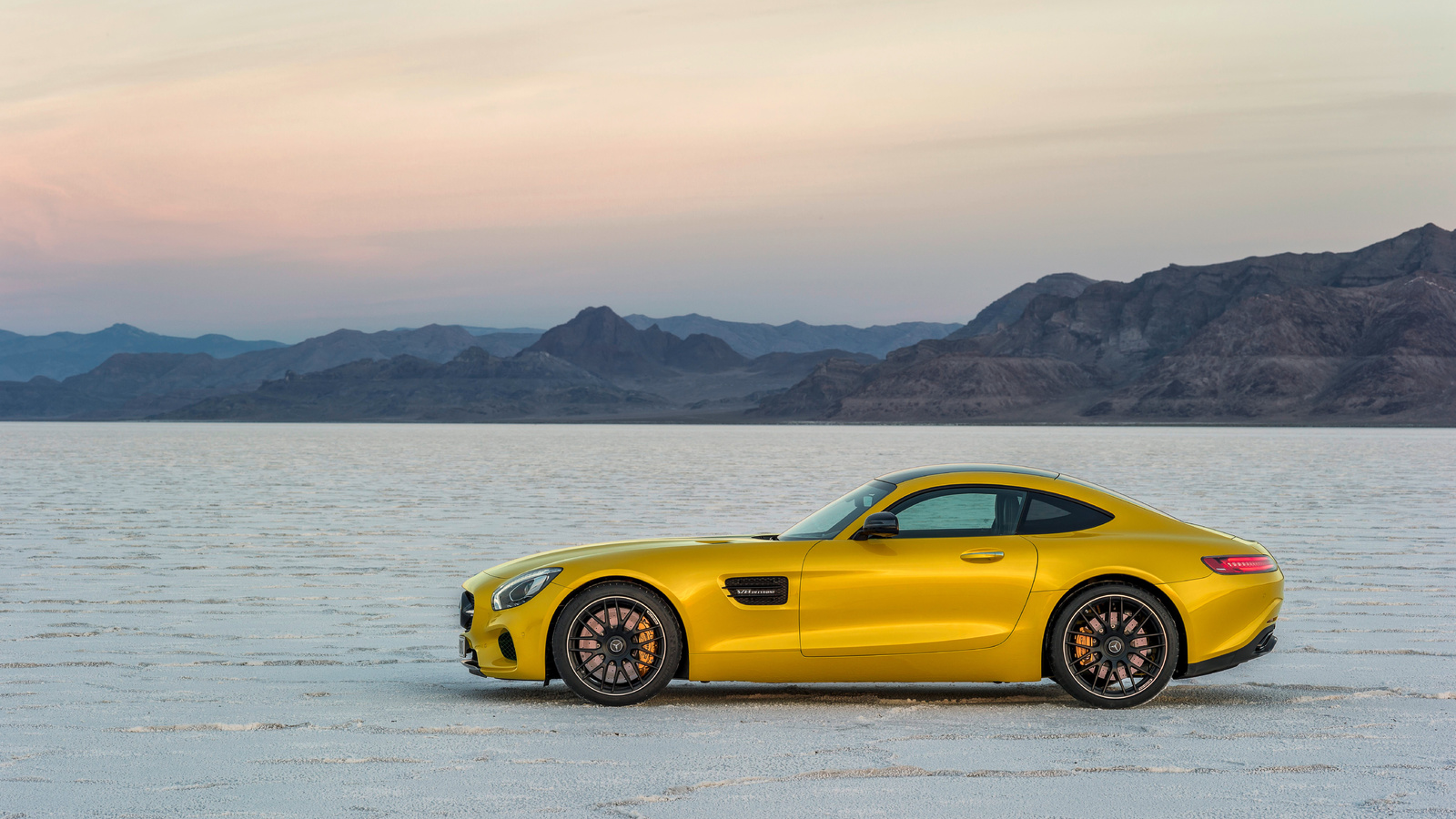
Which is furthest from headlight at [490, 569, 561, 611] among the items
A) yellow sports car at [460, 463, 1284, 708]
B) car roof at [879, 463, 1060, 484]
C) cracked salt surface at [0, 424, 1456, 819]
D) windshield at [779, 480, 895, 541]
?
car roof at [879, 463, 1060, 484]

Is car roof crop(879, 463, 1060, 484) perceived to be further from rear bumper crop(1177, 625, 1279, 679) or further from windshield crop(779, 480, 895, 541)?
rear bumper crop(1177, 625, 1279, 679)

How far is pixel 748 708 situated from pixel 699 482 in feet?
96.2

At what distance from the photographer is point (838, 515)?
28.2ft

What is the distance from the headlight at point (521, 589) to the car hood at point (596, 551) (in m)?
0.08

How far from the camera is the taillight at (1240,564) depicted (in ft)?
27.3

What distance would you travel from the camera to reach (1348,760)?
6820mm

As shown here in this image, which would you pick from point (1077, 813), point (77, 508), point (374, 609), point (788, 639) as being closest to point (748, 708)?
point (788, 639)

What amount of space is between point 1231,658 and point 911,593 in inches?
75.3

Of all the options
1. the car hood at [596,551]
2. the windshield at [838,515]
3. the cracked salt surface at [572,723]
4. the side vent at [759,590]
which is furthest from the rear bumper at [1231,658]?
the car hood at [596,551]

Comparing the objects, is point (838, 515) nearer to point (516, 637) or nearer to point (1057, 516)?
point (1057, 516)

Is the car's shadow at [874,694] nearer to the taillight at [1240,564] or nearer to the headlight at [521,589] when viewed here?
the headlight at [521,589]

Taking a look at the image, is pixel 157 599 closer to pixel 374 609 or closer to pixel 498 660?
pixel 374 609

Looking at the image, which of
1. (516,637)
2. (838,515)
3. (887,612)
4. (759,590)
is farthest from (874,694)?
(516,637)

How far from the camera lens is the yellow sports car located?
8.05 metres
